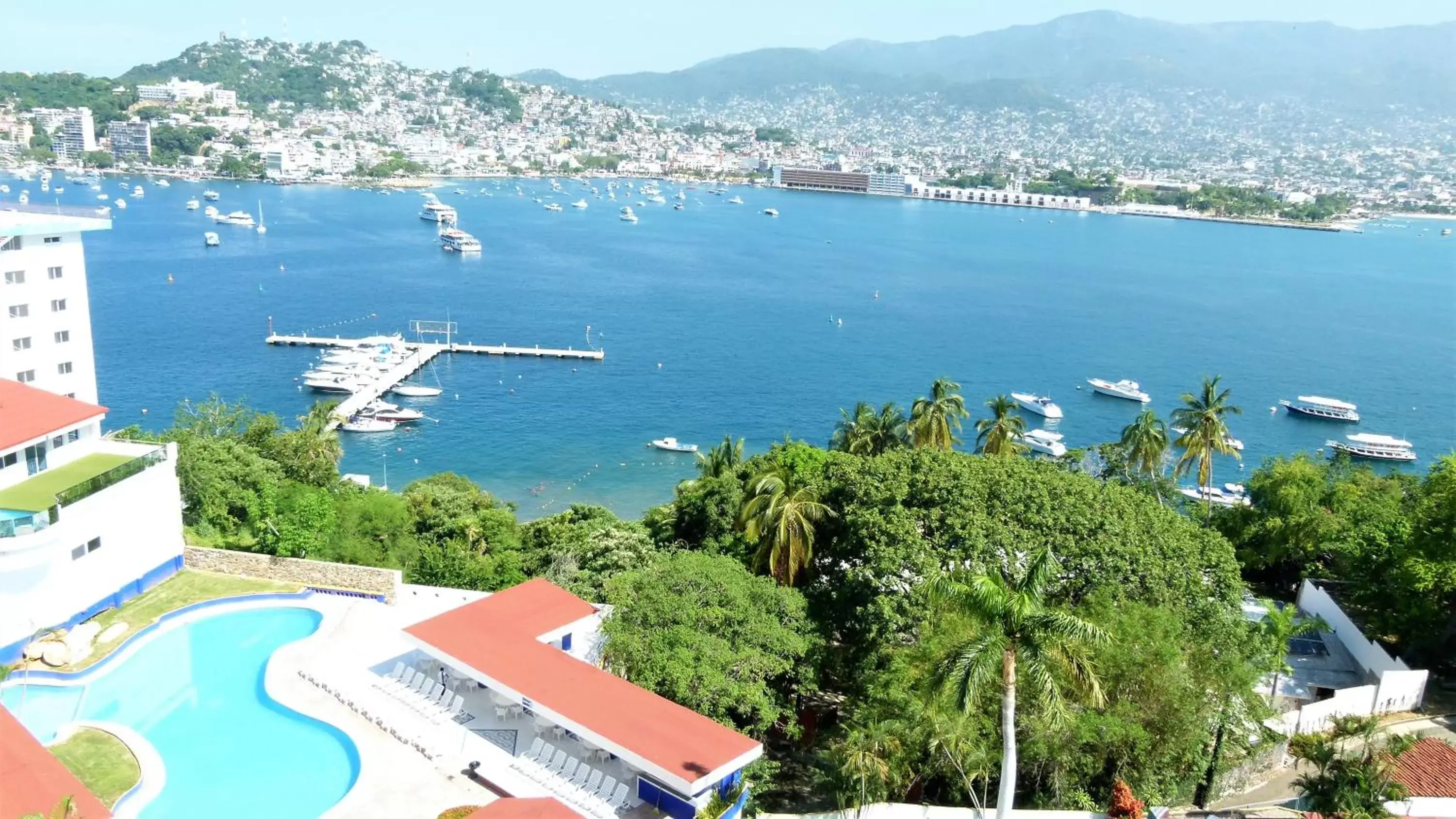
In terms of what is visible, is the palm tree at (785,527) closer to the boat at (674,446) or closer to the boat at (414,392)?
the boat at (674,446)

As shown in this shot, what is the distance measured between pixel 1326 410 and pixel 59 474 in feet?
215

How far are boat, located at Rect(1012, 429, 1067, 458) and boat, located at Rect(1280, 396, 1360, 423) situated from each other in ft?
62.4

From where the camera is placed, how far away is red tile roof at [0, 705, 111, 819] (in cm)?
1222

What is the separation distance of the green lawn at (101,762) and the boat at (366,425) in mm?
34625

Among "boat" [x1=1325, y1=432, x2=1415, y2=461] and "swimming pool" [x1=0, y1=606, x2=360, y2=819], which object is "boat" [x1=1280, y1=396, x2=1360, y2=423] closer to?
"boat" [x1=1325, y1=432, x2=1415, y2=461]

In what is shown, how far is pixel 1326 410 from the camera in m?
60.2

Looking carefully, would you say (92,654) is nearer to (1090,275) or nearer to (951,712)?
(951,712)

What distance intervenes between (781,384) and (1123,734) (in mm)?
49410

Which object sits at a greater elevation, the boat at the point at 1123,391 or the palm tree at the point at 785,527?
the palm tree at the point at 785,527

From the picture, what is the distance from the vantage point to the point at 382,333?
230ft

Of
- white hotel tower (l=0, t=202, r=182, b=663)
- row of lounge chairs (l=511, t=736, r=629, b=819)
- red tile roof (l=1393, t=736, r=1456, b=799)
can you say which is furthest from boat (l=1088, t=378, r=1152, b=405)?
white hotel tower (l=0, t=202, r=182, b=663)

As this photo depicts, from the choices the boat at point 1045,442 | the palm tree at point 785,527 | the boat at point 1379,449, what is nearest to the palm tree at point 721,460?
the palm tree at point 785,527

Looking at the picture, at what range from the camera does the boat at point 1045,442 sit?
51594 millimetres

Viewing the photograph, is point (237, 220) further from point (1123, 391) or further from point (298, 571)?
point (298, 571)
